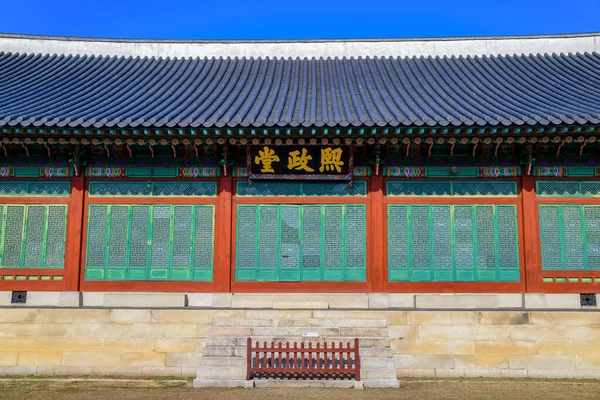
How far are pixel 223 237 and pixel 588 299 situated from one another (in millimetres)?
7905

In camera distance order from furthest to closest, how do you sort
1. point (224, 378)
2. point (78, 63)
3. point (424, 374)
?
1. point (78, 63)
2. point (424, 374)
3. point (224, 378)

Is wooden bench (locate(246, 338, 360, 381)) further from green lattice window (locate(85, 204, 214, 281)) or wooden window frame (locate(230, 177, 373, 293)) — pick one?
green lattice window (locate(85, 204, 214, 281))

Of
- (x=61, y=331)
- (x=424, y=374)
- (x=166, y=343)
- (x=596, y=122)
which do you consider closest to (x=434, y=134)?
(x=596, y=122)

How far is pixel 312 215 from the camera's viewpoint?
37.8 ft

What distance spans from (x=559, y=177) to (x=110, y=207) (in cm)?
985

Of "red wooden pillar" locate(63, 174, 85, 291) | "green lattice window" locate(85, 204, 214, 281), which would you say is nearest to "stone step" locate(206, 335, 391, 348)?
"green lattice window" locate(85, 204, 214, 281)

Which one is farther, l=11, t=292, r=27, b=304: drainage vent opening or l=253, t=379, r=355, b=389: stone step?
l=11, t=292, r=27, b=304: drainage vent opening

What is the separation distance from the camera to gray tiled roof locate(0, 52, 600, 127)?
1039 cm

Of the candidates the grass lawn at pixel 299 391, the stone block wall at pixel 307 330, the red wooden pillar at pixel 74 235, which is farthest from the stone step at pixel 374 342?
the red wooden pillar at pixel 74 235

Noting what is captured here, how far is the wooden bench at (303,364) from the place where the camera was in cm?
894

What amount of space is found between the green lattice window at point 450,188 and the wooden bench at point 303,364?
12.7ft

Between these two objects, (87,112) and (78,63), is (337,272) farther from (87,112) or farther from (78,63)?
(78,63)

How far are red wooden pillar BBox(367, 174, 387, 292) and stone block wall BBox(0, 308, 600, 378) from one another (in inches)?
38.3

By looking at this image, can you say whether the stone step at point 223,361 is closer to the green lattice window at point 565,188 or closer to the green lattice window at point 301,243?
the green lattice window at point 301,243
